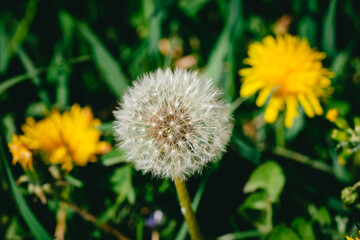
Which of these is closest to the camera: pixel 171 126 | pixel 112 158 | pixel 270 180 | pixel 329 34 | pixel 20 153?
pixel 171 126

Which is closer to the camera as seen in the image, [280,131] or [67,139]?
[67,139]

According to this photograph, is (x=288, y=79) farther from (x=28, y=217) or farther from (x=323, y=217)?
(x=28, y=217)

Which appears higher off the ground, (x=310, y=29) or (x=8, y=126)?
(x=8, y=126)

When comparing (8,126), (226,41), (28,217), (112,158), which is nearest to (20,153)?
(28,217)

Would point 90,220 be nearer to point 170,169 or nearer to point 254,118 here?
point 170,169

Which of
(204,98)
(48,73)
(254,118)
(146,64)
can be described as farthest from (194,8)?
(204,98)

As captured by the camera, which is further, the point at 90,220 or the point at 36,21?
the point at 36,21
